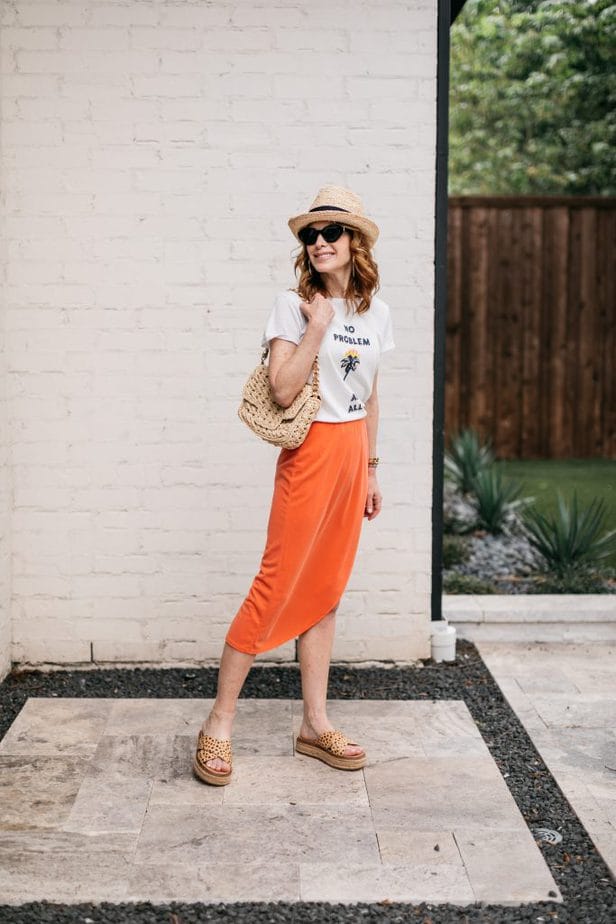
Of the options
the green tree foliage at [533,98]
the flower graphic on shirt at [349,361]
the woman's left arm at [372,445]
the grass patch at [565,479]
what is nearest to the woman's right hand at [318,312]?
the flower graphic on shirt at [349,361]

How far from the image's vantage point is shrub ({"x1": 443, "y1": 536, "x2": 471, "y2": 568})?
6.16 metres

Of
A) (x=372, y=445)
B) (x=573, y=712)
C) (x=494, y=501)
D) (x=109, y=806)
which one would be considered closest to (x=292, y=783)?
(x=109, y=806)

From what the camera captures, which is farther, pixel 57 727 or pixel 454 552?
pixel 454 552

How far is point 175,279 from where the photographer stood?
421 cm

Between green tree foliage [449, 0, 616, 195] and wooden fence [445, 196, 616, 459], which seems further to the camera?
green tree foliage [449, 0, 616, 195]

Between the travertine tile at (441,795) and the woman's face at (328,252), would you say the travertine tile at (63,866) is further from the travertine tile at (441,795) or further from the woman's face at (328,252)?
the woman's face at (328,252)

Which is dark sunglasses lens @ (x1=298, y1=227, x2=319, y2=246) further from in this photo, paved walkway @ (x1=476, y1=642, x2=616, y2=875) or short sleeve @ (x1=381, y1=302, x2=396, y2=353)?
paved walkway @ (x1=476, y1=642, x2=616, y2=875)

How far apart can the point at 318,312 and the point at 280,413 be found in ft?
1.01

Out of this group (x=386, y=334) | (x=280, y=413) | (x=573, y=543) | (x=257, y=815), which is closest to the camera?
(x=257, y=815)

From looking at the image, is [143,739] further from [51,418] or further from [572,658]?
[572,658]

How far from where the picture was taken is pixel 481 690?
13.7 ft

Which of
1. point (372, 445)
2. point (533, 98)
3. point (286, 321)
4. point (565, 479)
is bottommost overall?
point (565, 479)

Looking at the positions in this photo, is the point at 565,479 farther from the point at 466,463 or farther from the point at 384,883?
the point at 384,883

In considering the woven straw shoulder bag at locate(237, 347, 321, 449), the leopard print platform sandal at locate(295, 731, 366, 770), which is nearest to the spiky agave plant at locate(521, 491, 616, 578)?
the leopard print platform sandal at locate(295, 731, 366, 770)
